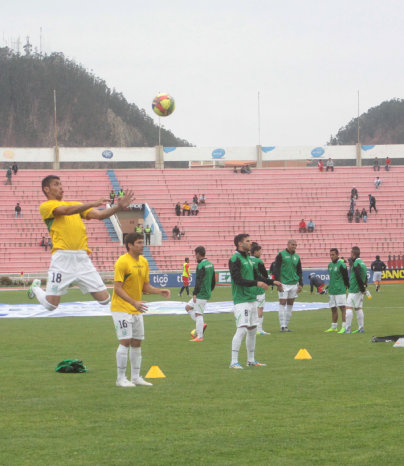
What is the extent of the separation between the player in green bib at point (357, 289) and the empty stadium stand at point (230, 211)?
32.8 metres

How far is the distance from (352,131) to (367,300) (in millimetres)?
113510

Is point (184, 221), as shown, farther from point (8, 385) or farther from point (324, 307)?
point (8, 385)

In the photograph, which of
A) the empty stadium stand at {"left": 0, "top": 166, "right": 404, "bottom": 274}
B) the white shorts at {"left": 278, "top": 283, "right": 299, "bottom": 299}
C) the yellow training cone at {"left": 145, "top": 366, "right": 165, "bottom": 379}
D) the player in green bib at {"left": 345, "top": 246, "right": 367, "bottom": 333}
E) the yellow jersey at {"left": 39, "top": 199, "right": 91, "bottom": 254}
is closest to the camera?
the yellow jersey at {"left": 39, "top": 199, "right": 91, "bottom": 254}

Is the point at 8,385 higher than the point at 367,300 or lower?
higher

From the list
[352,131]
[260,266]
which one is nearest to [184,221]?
[260,266]

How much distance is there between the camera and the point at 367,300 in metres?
33.5

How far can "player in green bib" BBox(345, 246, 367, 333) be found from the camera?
20.0m

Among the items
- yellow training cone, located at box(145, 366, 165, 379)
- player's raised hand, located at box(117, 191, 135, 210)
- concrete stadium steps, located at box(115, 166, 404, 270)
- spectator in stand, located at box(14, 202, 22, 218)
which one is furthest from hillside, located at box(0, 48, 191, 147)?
player's raised hand, located at box(117, 191, 135, 210)

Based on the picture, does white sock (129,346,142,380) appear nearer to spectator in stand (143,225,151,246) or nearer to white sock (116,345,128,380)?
white sock (116,345,128,380)

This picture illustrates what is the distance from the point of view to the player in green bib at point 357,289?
20.0 m

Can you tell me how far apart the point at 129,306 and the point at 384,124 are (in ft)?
487

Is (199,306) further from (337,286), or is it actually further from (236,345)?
(236,345)

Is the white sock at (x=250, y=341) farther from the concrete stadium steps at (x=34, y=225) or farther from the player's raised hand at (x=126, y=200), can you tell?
the concrete stadium steps at (x=34, y=225)

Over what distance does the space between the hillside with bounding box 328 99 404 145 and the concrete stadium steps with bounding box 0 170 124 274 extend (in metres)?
90.9
